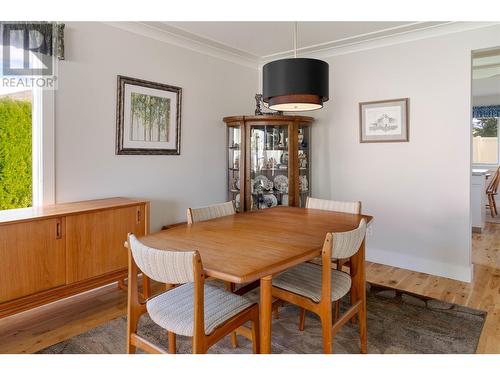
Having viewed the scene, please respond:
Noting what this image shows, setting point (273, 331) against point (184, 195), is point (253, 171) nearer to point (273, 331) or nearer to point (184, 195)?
point (184, 195)

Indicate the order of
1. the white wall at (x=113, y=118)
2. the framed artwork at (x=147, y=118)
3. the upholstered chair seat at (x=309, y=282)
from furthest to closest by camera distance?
the framed artwork at (x=147, y=118) < the white wall at (x=113, y=118) < the upholstered chair seat at (x=309, y=282)

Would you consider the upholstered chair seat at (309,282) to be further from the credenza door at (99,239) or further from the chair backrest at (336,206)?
the credenza door at (99,239)

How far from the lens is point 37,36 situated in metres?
2.59

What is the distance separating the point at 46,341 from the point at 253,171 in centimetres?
241

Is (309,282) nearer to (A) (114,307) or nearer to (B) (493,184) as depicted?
(A) (114,307)

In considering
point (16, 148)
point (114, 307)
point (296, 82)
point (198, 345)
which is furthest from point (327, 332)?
point (16, 148)

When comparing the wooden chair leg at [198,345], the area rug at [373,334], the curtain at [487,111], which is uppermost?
the curtain at [487,111]

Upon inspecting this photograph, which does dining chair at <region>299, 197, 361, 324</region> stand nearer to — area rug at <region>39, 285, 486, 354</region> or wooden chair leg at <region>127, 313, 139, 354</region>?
area rug at <region>39, 285, 486, 354</region>

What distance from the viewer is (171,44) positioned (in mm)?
3506

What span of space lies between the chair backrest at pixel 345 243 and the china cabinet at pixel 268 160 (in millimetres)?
2052

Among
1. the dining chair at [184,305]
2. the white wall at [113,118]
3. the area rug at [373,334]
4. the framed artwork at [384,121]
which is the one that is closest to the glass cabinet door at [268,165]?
the white wall at [113,118]

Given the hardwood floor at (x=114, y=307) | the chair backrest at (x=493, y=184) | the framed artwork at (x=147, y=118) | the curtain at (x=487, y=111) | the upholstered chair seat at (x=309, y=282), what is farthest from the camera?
the curtain at (x=487, y=111)

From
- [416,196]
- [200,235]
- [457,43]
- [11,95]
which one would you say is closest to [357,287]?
[200,235]

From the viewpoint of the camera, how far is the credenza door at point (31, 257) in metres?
2.14
